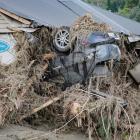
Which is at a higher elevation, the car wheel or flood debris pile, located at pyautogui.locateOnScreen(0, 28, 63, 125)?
the car wheel


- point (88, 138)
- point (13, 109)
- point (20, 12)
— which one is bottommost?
point (88, 138)

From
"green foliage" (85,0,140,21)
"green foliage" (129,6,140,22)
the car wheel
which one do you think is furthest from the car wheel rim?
"green foliage" (129,6,140,22)

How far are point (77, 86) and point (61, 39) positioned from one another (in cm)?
148

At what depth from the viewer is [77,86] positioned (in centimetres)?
1120

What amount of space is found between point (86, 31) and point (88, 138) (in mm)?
2952

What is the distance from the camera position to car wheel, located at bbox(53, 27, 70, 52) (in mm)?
11805

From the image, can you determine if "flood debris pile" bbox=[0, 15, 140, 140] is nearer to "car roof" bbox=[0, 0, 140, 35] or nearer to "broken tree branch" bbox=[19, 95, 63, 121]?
"broken tree branch" bbox=[19, 95, 63, 121]

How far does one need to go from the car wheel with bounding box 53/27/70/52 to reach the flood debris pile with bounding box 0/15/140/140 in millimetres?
168

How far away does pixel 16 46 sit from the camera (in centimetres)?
1192

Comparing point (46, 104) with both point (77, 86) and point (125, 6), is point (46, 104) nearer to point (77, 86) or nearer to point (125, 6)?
point (77, 86)

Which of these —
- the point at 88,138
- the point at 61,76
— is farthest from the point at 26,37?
the point at 88,138

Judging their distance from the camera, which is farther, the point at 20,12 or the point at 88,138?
the point at 20,12

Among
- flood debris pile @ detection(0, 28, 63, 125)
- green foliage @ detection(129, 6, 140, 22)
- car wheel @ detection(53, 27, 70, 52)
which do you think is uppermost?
green foliage @ detection(129, 6, 140, 22)

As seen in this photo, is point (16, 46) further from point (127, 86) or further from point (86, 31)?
point (127, 86)
